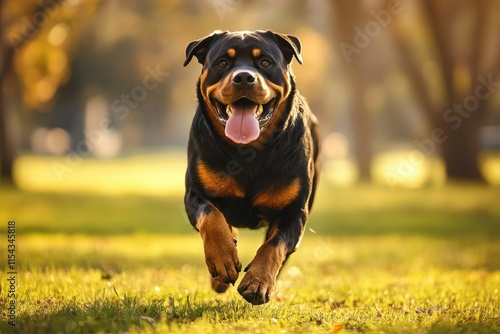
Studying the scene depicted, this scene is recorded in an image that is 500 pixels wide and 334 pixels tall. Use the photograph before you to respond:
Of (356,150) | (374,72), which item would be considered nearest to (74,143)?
(374,72)

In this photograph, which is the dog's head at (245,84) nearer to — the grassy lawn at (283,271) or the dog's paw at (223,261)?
the dog's paw at (223,261)

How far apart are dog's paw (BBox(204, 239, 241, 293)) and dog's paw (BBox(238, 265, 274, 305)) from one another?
3.9 inches

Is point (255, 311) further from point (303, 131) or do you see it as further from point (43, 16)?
point (43, 16)

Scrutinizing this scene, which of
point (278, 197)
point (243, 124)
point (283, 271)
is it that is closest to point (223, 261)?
point (278, 197)

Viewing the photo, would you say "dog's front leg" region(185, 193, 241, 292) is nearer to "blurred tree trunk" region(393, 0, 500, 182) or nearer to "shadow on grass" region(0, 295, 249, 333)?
"shadow on grass" region(0, 295, 249, 333)

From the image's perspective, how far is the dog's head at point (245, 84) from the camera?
5090mm

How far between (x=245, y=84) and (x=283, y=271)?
3694 mm

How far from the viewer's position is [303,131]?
18.5ft

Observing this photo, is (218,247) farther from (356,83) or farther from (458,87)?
(356,83)

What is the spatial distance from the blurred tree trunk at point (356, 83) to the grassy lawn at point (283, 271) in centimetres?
516

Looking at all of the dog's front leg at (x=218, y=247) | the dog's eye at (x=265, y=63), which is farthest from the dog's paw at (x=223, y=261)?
the dog's eye at (x=265, y=63)

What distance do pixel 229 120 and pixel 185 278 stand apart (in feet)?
7.53

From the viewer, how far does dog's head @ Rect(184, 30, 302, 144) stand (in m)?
5.09

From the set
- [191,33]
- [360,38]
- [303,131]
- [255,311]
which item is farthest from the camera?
[191,33]
